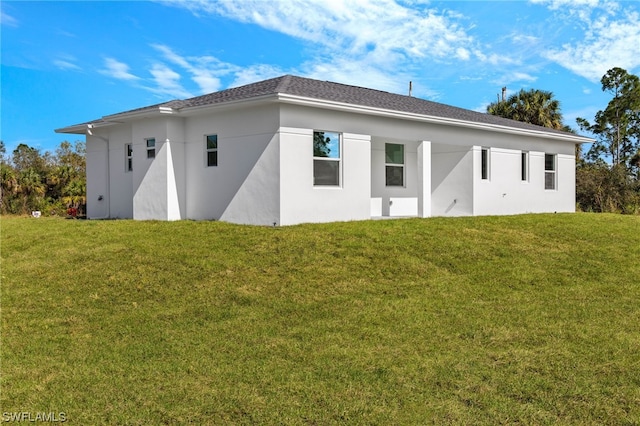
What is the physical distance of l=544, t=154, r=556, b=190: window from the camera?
2100 centimetres

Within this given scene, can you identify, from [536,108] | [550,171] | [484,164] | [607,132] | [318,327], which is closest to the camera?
[318,327]

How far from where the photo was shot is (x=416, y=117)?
15898 millimetres

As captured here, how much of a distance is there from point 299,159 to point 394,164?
18.1 feet

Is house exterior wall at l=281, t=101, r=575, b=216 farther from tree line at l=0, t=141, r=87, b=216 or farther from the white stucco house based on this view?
tree line at l=0, t=141, r=87, b=216

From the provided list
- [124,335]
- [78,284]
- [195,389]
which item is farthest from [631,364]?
[78,284]

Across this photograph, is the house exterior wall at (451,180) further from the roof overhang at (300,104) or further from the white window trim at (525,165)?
the white window trim at (525,165)

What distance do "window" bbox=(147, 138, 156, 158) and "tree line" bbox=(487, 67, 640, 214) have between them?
22.9 metres

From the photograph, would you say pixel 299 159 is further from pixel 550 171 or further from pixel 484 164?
pixel 550 171

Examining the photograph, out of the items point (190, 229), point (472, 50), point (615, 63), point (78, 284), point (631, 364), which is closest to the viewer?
point (631, 364)

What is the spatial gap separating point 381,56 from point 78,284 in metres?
15.4

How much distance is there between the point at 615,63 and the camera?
124 feet

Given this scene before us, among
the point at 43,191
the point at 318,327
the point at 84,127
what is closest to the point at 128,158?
the point at 84,127

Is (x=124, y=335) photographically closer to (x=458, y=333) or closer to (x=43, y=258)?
(x=458, y=333)
